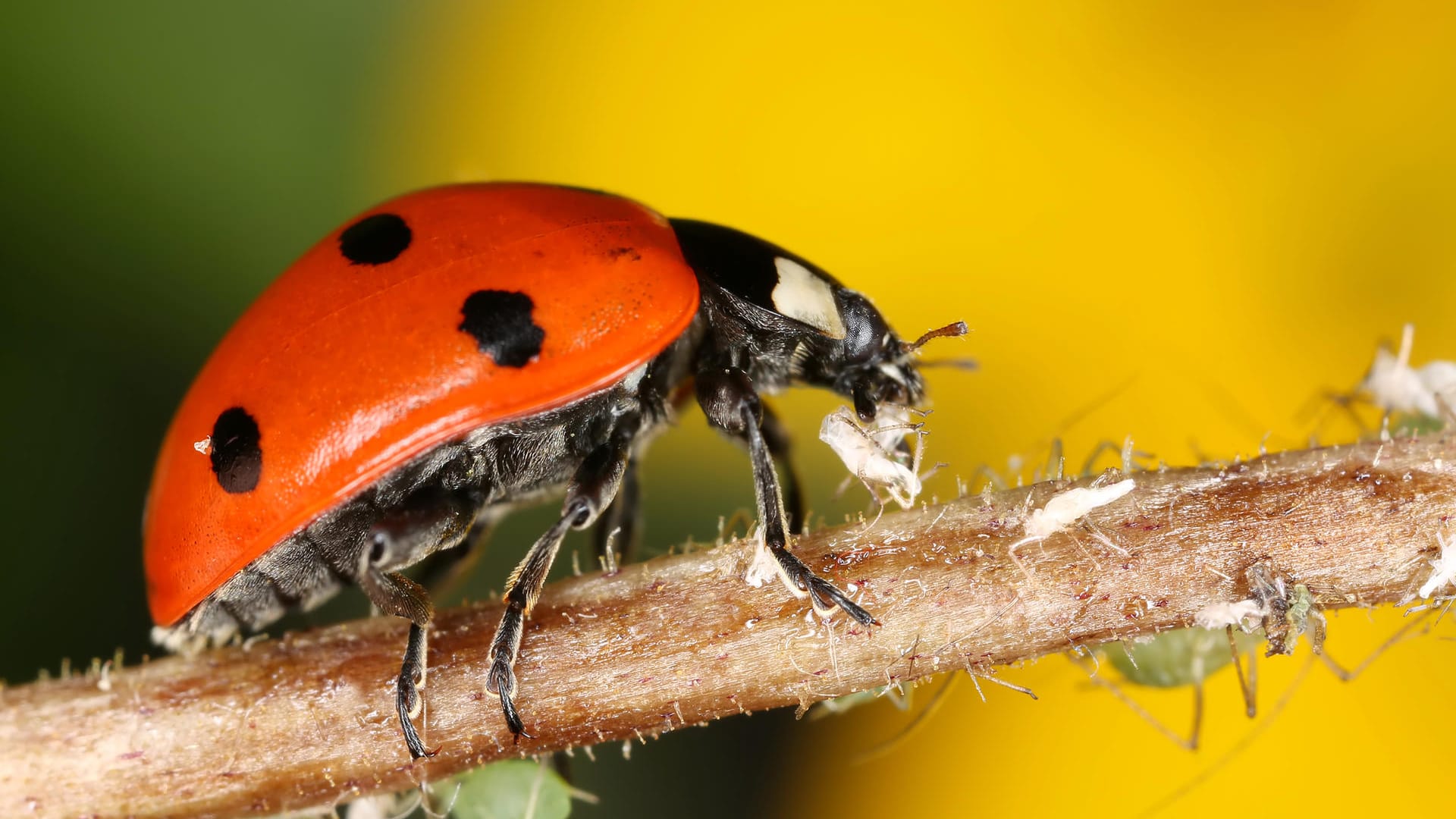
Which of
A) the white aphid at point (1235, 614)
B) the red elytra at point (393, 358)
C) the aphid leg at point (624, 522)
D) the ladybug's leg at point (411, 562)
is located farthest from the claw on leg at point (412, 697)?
the white aphid at point (1235, 614)

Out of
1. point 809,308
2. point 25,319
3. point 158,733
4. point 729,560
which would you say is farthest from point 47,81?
point 729,560

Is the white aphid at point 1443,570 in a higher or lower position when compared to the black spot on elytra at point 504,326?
lower

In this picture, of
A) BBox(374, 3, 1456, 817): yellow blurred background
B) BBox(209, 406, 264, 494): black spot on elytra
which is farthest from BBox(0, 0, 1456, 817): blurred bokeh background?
BBox(209, 406, 264, 494): black spot on elytra

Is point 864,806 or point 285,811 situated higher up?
point 285,811

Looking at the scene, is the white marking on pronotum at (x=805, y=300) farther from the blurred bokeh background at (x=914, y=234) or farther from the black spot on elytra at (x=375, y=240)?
the blurred bokeh background at (x=914, y=234)

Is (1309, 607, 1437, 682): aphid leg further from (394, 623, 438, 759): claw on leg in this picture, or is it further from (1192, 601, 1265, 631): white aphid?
(394, 623, 438, 759): claw on leg

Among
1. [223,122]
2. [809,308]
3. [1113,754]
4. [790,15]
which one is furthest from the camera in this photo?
[790,15]

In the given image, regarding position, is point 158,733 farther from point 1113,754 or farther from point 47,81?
point 1113,754
